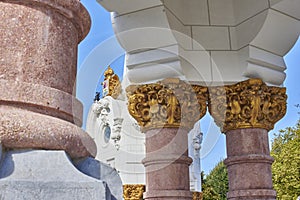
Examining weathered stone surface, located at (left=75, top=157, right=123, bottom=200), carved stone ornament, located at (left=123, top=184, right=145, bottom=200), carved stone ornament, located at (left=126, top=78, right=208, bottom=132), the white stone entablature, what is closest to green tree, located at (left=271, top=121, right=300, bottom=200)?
carved stone ornament, located at (left=123, top=184, right=145, bottom=200)

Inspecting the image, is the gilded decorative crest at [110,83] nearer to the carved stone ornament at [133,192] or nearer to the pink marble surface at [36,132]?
the carved stone ornament at [133,192]

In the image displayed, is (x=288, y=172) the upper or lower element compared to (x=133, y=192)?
upper

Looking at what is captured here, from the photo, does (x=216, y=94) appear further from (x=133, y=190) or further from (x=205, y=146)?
(x=133, y=190)

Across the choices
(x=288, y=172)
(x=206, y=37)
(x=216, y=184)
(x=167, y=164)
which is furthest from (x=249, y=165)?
(x=216, y=184)

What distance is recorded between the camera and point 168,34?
4277 mm

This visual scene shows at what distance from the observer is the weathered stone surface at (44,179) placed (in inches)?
54.4

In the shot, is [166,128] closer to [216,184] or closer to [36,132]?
[36,132]

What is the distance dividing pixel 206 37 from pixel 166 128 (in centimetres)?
147

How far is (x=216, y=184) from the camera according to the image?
2883 cm

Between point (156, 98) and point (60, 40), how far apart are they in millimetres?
2491

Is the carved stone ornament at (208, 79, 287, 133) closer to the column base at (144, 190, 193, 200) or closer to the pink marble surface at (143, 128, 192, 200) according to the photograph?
the pink marble surface at (143, 128, 192, 200)

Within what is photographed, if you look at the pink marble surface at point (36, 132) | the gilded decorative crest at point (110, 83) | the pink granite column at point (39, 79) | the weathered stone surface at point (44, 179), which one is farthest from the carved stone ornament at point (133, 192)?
the weathered stone surface at point (44, 179)

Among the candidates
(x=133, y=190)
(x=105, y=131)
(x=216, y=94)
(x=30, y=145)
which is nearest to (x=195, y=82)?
(x=216, y=94)

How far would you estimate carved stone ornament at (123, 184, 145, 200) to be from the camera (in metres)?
10.2
